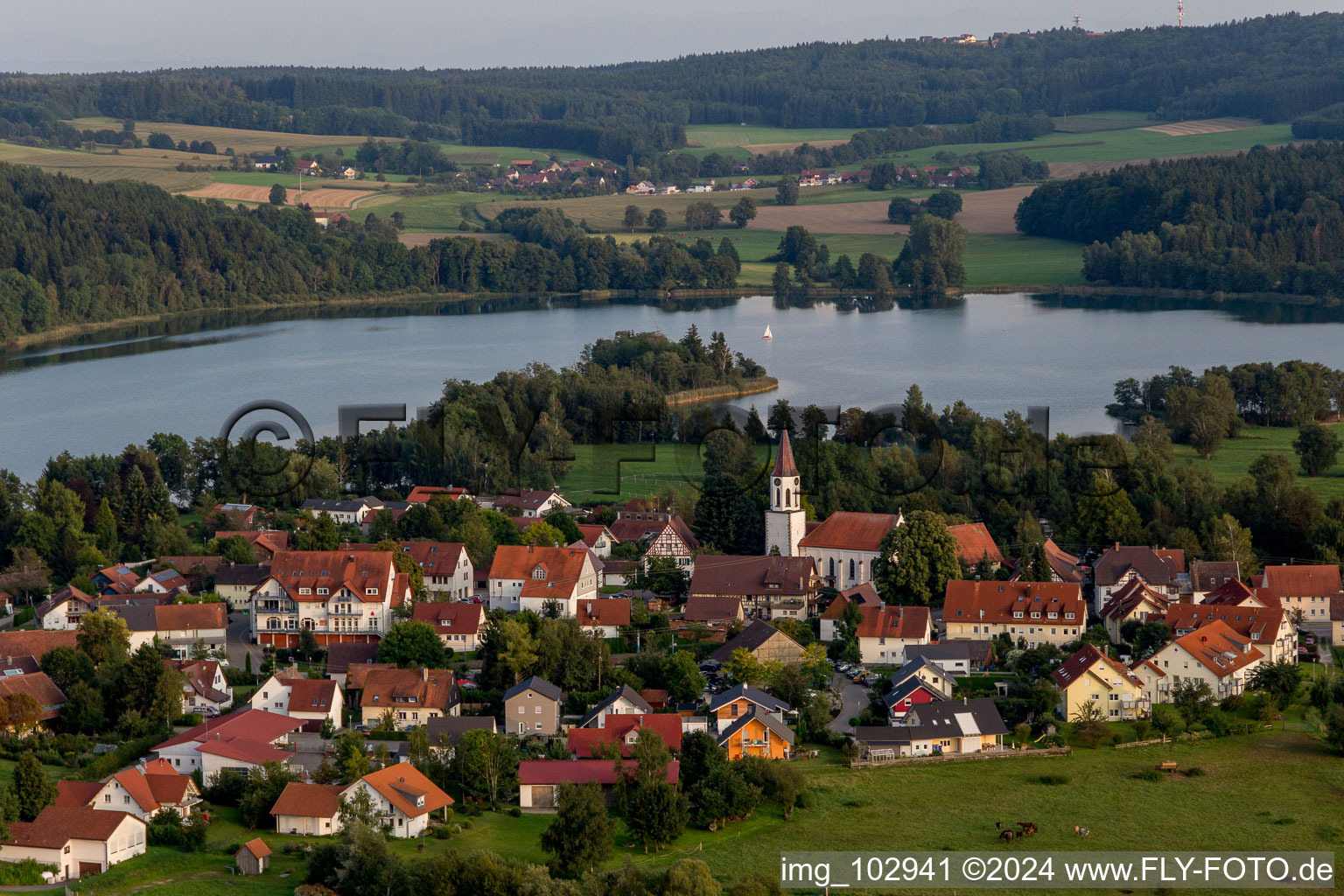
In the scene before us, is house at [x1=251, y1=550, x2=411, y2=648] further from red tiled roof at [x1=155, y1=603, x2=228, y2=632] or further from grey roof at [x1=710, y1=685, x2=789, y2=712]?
grey roof at [x1=710, y1=685, x2=789, y2=712]

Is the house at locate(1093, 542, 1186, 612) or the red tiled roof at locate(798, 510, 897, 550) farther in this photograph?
the red tiled roof at locate(798, 510, 897, 550)

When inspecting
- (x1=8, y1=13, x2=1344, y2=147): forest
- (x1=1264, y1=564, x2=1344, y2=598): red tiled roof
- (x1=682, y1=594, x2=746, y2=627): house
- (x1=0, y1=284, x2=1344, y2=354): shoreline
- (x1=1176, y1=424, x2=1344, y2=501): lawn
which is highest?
(x1=8, y1=13, x2=1344, y2=147): forest

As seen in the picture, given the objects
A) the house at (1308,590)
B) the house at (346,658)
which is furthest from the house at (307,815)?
the house at (1308,590)

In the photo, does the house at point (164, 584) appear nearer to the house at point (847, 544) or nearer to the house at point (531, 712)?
the house at point (531, 712)

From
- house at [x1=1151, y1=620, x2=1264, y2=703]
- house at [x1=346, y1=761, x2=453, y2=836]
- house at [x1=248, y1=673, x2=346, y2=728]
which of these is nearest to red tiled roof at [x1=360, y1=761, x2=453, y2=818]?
house at [x1=346, y1=761, x2=453, y2=836]

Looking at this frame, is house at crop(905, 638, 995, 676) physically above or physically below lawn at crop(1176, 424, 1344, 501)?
above

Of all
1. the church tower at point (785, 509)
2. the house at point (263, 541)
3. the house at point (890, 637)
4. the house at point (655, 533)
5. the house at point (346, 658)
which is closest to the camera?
the house at point (346, 658)

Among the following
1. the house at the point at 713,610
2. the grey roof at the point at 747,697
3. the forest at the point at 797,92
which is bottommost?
the house at the point at 713,610

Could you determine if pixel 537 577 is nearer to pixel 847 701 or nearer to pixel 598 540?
pixel 598 540

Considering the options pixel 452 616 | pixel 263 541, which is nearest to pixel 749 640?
pixel 452 616
